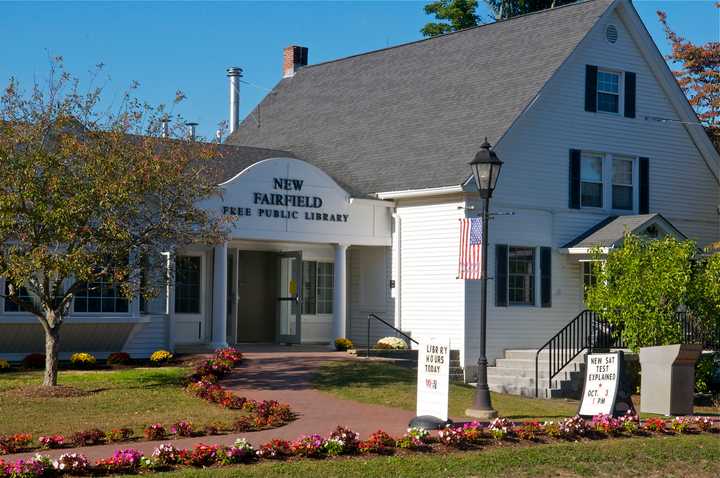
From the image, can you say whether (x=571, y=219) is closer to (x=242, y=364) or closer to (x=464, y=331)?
(x=464, y=331)

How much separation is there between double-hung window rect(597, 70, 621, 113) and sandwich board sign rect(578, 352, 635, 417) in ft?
37.7

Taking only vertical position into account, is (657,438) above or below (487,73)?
below

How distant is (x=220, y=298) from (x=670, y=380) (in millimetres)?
10258

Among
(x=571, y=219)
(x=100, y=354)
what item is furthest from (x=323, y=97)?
(x=100, y=354)

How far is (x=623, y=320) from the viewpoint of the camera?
72.7 ft

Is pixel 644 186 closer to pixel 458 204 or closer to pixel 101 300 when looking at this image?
pixel 458 204

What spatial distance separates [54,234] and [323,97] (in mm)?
16569

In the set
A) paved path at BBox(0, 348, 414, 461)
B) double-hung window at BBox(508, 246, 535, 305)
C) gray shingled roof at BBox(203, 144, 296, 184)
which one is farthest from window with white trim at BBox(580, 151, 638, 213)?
gray shingled roof at BBox(203, 144, 296, 184)

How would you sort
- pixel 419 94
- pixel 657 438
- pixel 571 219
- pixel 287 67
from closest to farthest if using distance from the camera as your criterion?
pixel 657 438, pixel 571 219, pixel 419 94, pixel 287 67

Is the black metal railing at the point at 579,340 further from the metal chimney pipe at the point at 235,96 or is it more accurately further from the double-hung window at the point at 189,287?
the metal chimney pipe at the point at 235,96

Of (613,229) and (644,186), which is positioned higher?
(644,186)

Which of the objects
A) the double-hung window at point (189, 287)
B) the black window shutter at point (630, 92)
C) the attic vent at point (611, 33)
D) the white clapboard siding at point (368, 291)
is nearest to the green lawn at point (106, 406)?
the double-hung window at point (189, 287)

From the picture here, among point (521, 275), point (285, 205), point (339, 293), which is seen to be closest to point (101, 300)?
point (285, 205)

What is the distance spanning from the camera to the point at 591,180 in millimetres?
26812
